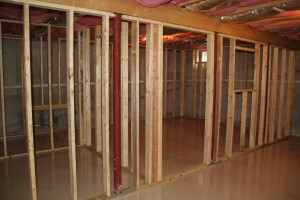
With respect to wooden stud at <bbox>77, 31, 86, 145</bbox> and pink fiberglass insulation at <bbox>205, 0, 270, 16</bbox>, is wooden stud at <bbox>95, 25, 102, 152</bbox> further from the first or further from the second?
pink fiberglass insulation at <bbox>205, 0, 270, 16</bbox>

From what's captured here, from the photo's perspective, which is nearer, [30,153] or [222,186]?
[30,153]

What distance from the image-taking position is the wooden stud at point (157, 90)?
3.07 metres

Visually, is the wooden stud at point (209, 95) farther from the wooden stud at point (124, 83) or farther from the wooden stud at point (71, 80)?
the wooden stud at point (71, 80)

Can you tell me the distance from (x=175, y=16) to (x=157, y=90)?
3.49 feet

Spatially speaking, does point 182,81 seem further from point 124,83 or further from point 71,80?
point 71,80

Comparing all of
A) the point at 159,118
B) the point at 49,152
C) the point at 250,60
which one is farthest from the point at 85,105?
the point at 250,60

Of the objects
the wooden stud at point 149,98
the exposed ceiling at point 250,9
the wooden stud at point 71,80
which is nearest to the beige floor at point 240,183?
the wooden stud at point 149,98

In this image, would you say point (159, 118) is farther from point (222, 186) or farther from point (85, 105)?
point (85, 105)

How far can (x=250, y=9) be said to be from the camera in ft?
10.5

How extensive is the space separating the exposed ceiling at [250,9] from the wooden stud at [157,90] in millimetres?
424

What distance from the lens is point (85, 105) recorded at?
181 inches

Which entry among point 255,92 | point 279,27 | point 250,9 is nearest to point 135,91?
point 250,9

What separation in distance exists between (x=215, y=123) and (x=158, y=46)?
5.78 feet

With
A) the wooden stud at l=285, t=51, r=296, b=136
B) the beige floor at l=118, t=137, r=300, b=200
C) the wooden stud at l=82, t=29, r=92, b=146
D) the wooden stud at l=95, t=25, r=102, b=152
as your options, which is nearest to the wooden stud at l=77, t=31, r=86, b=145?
the wooden stud at l=82, t=29, r=92, b=146
